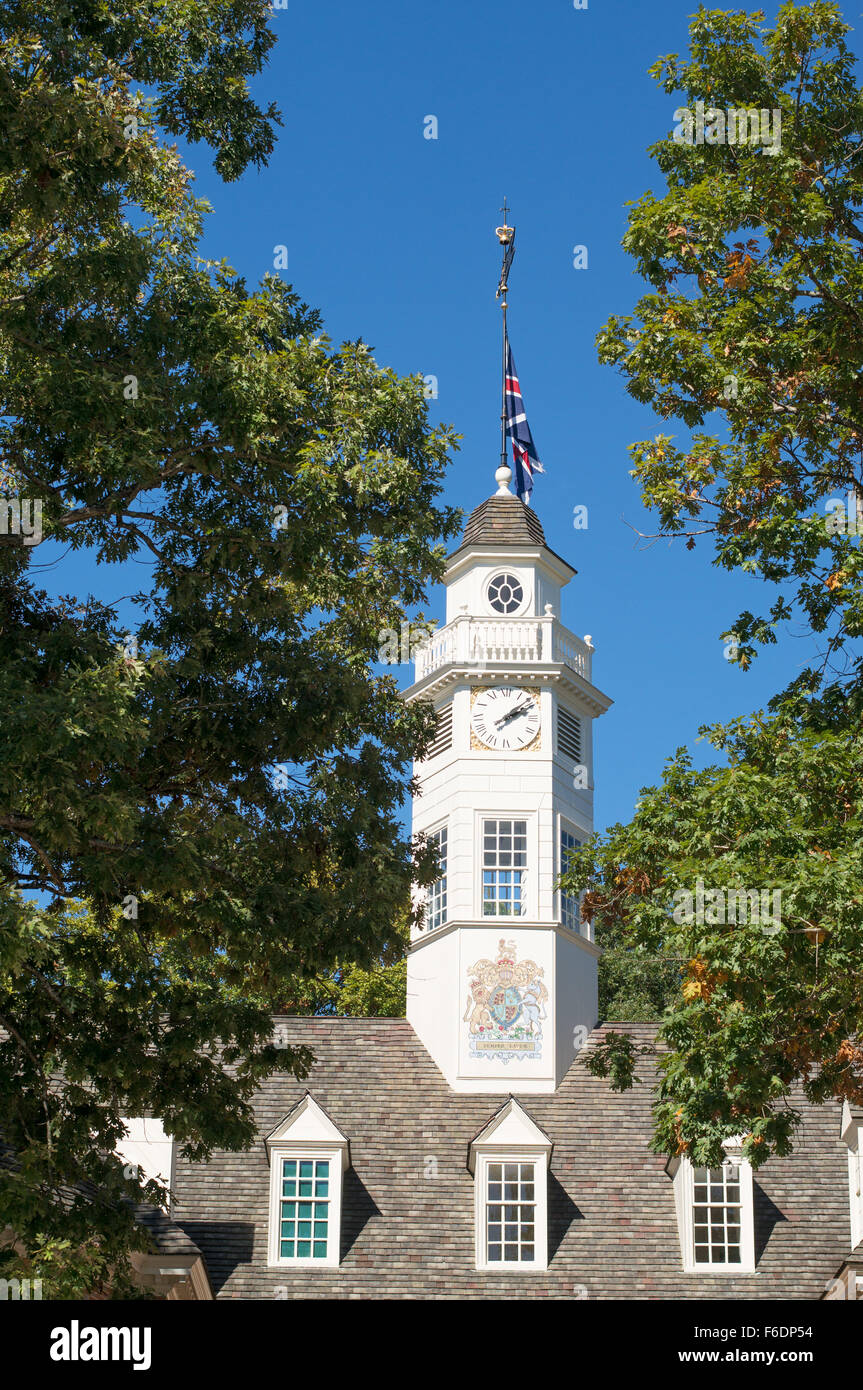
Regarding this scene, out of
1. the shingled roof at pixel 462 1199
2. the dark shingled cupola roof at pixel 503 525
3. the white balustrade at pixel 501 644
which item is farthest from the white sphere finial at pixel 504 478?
the shingled roof at pixel 462 1199

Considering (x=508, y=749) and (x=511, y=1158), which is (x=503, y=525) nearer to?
(x=508, y=749)

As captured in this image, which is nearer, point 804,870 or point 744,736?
point 804,870

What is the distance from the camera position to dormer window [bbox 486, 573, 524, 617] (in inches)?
1309

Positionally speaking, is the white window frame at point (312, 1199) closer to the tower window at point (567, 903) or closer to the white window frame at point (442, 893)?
the white window frame at point (442, 893)

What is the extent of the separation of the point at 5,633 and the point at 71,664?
2.38ft

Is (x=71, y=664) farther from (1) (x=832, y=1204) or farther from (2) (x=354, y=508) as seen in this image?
(1) (x=832, y=1204)

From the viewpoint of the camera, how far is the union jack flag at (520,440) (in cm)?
3616

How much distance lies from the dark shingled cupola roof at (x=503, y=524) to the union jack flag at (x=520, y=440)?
0.87 m

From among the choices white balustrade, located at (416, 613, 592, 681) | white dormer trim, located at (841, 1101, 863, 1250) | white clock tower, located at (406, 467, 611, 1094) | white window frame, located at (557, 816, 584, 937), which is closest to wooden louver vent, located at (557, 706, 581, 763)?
white clock tower, located at (406, 467, 611, 1094)

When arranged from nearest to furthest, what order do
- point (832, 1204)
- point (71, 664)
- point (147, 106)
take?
point (71, 664) < point (147, 106) < point (832, 1204)

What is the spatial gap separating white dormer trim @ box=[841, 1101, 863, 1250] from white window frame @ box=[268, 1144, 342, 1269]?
27.8 ft
